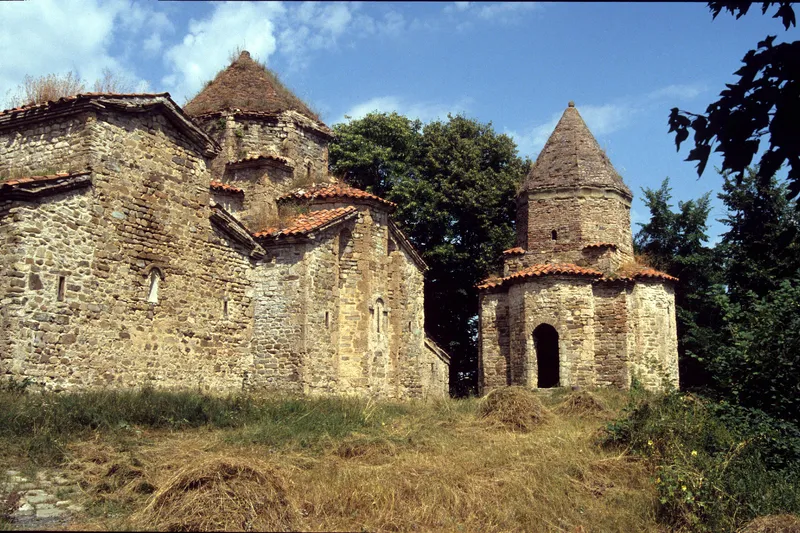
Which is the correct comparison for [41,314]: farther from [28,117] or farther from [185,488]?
[185,488]

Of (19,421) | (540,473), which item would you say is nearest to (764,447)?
(540,473)

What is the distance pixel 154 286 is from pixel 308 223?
13.7ft

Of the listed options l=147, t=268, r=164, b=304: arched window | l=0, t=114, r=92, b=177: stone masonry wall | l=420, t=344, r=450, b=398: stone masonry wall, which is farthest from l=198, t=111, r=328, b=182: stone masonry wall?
l=420, t=344, r=450, b=398: stone masonry wall

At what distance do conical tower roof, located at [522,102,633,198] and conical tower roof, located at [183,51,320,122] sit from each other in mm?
8410

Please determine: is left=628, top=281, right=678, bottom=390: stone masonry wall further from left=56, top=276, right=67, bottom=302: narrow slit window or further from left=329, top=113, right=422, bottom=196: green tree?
left=56, top=276, right=67, bottom=302: narrow slit window

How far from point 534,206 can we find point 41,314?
17.1 meters

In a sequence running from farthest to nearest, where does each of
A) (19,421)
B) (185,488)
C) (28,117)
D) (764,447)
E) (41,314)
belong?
(28,117) < (41,314) < (764,447) < (19,421) < (185,488)

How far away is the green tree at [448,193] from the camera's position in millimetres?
29609

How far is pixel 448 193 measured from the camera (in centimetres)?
2981

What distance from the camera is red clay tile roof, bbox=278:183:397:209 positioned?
759 inches

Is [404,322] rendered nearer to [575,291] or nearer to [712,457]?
[575,291]

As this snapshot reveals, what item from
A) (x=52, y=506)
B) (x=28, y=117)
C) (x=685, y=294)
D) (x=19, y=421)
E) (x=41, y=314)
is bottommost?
(x=52, y=506)

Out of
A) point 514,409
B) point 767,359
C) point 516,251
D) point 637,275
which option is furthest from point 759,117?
point 516,251

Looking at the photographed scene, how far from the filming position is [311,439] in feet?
40.7
